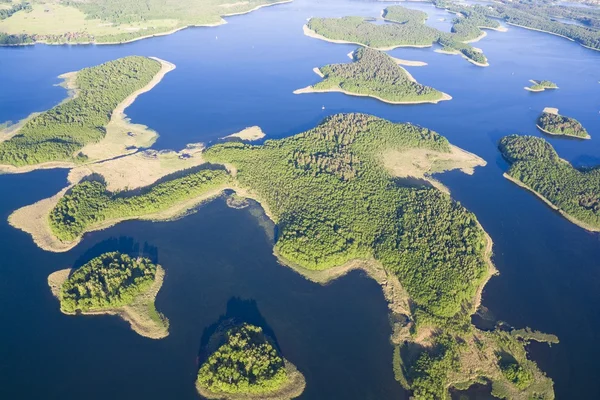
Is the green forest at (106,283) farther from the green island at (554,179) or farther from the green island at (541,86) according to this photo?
the green island at (541,86)

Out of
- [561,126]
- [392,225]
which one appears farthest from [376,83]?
[392,225]

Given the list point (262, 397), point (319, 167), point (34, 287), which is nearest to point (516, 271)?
point (319, 167)

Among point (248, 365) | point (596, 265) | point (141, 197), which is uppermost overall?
point (141, 197)

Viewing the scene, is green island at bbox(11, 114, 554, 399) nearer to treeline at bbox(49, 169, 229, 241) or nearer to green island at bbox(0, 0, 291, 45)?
treeline at bbox(49, 169, 229, 241)

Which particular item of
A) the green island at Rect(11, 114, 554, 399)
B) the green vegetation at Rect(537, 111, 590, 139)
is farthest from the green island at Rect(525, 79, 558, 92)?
the green island at Rect(11, 114, 554, 399)

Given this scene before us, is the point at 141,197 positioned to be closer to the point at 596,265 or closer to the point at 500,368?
the point at 500,368

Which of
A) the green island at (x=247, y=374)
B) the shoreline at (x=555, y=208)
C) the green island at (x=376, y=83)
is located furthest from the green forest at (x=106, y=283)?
the green island at (x=376, y=83)

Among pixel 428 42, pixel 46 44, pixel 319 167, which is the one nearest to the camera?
pixel 319 167
